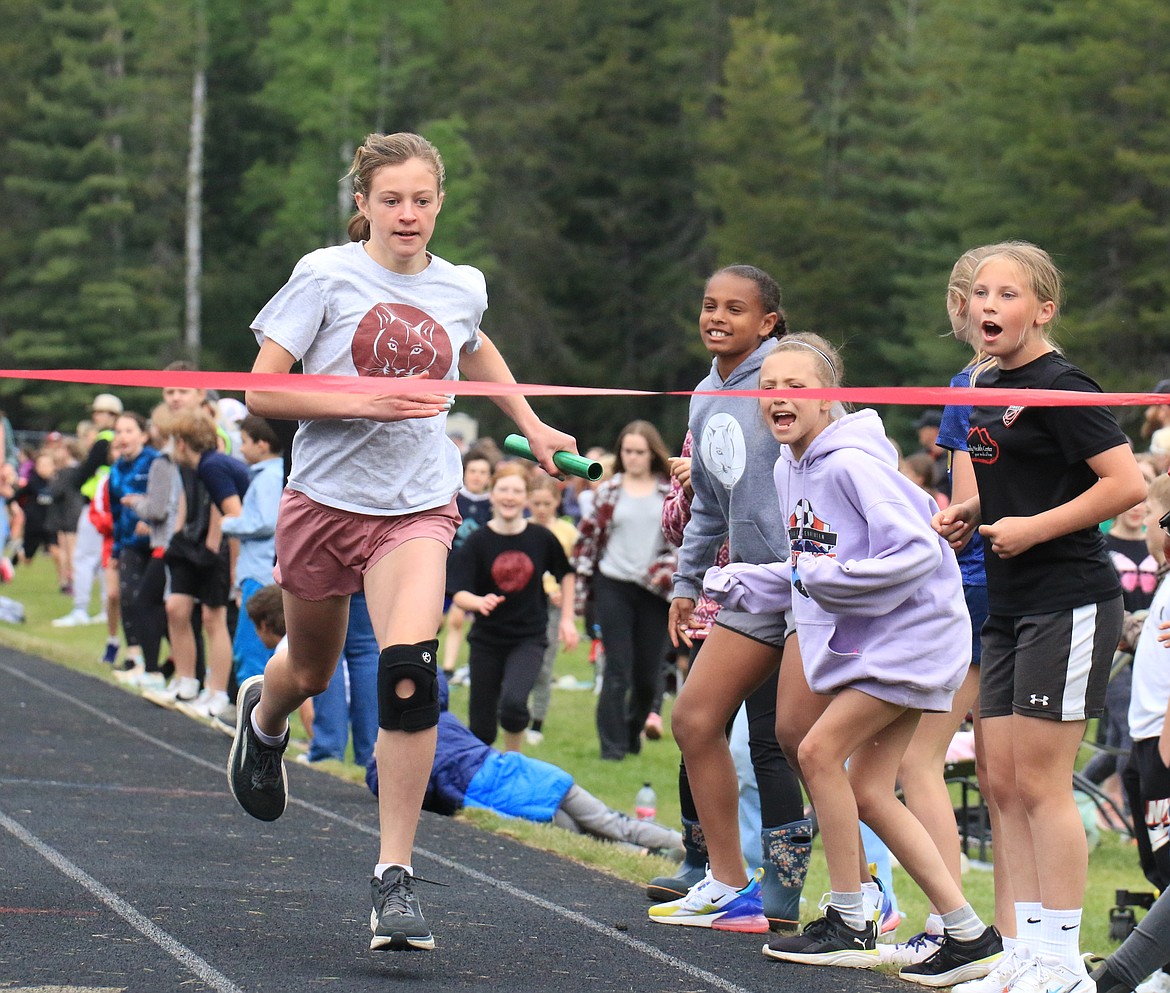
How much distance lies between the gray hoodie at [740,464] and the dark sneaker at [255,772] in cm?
151

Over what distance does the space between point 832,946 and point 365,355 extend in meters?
2.20

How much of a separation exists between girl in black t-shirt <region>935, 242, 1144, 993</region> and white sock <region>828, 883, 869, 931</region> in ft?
1.66

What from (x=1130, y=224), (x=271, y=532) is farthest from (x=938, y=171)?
(x=271, y=532)

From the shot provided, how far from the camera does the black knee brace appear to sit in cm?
493

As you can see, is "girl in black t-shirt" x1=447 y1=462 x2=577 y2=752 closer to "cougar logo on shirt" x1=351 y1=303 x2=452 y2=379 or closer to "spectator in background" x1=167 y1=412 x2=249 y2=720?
"spectator in background" x1=167 y1=412 x2=249 y2=720

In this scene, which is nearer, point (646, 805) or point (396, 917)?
point (396, 917)

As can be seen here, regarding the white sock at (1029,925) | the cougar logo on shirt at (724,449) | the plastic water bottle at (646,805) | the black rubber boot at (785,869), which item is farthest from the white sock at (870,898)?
the plastic water bottle at (646,805)

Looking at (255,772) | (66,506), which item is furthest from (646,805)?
(66,506)

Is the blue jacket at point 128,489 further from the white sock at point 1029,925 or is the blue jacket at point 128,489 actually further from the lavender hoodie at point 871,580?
the white sock at point 1029,925

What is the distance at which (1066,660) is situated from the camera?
4805 mm

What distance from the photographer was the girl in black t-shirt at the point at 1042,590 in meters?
4.79

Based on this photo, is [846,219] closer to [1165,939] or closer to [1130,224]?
[1130,224]

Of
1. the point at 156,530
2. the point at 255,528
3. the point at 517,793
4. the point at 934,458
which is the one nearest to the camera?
the point at 517,793

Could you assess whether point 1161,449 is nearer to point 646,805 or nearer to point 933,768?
point 646,805
